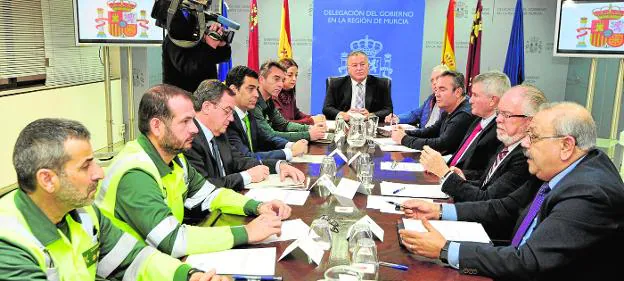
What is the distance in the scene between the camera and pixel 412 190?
8.44ft

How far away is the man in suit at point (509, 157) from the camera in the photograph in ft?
7.87

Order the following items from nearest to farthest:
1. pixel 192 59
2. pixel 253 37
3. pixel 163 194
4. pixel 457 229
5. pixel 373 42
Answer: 1. pixel 163 194
2. pixel 457 229
3. pixel 192 59
4. pixel 253 37
5. pixel 373 42

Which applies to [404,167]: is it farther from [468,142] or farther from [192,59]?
[192,59]

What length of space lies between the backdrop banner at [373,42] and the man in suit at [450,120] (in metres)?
3.12

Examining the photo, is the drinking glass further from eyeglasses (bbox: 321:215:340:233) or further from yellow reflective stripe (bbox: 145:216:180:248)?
yellow reflective stripe (bbox: 145:216:180:248)

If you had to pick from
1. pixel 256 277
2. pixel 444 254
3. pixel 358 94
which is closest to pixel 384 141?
pixel 358 94

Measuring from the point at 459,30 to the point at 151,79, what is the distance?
13.8ft

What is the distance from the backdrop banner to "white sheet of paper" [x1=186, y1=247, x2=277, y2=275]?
553cm

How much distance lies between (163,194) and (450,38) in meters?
5.58

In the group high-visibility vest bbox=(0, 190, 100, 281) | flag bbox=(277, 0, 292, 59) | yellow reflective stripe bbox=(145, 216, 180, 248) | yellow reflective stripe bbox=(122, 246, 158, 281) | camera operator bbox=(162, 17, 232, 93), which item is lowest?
yellow reflective stripe bbox=(122, 246, 158, 281)

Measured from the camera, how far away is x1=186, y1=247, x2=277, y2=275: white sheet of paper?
158cm

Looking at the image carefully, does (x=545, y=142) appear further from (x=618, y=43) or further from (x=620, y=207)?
(x=618, y=43)

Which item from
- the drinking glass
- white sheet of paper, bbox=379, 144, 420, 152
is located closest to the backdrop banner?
white sheet of paper, bbox=379, 144, 420, 152

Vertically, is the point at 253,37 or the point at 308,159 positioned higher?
the point at 253,37
